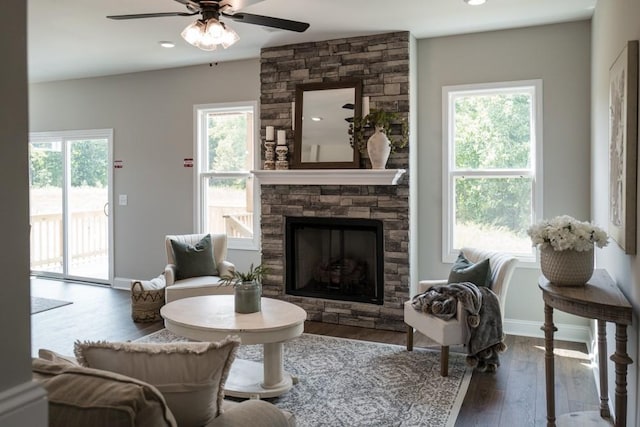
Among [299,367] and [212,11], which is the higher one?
[212,11]

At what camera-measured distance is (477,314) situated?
360cm

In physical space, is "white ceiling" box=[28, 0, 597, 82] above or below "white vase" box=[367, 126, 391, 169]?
above

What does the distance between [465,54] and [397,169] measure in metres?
1.28

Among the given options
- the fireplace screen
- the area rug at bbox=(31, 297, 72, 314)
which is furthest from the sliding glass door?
the fireplace screen

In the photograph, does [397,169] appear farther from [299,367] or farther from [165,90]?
[165,90]

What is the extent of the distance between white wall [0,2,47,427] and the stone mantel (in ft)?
12.4

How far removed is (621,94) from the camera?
2.54 meters

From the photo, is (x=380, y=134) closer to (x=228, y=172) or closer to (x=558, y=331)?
(x=228, y=172)

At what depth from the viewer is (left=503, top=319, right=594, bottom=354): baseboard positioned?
444cm

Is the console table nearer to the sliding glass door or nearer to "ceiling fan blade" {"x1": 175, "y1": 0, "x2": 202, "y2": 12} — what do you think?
"ceiling fan blade" {"x1": 175, "y1": 0, "x2": 202, "y2": 12}

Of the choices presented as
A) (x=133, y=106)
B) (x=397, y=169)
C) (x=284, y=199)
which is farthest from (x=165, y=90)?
(x=397, y=169)

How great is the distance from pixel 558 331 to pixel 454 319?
4.67ft

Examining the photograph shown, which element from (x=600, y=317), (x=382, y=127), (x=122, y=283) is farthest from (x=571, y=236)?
(x=122, y=283)

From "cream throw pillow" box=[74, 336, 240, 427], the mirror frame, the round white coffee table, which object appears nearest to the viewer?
"cream throw pillow" box=[74, 336, 240, 427]
